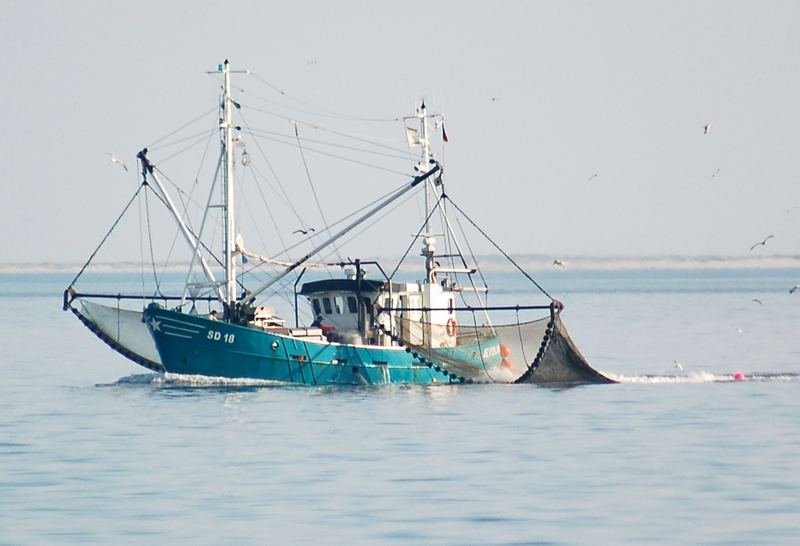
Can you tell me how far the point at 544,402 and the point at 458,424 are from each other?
21.5 ft

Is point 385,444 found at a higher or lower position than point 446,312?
lower

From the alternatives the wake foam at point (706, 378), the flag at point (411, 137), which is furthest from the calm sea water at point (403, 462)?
the flag at point (411, 137)

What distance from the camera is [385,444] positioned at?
42.1 metres

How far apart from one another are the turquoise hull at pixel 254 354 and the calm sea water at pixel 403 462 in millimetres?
875

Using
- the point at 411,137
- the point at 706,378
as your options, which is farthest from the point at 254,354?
the point at 706,378

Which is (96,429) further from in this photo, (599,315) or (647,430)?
(599,315)

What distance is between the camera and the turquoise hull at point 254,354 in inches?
2180

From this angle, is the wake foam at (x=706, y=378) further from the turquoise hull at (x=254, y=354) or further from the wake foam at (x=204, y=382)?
the wake foam at (x=204, y=382)

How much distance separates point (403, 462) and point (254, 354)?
17880 millimetres

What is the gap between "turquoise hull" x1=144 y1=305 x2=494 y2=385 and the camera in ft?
182

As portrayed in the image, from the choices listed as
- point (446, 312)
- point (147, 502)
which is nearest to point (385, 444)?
point (147, 502)

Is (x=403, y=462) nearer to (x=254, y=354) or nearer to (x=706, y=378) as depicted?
(x=254, y=354)

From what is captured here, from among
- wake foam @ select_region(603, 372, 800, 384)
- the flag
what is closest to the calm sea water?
wake foam @ select_region(603, 372, 800, 384)

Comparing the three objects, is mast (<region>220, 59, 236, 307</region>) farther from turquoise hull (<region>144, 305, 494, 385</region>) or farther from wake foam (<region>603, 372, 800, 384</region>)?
wake foam (<region>603, 372, 800, 384</region>)
